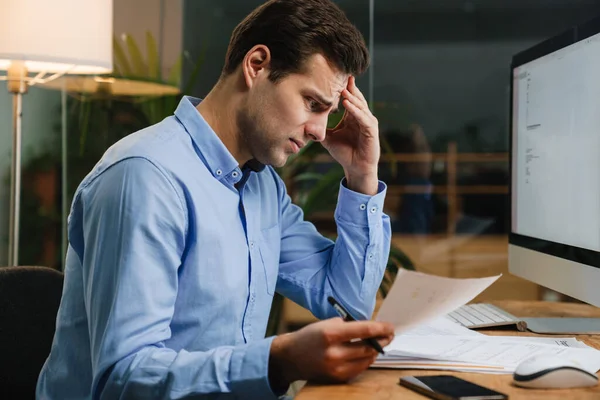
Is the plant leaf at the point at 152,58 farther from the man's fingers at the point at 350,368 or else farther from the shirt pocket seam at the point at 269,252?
the man's fingers at the point at 350,368

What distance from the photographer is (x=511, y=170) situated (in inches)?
67.7

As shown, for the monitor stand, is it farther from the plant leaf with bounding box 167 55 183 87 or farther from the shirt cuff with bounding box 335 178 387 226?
the plant leaf with bounding box 167 55 183 87

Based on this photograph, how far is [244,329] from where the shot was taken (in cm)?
123

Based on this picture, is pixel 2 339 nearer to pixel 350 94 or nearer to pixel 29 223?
pixel 350 94

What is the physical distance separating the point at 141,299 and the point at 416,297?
35 cm

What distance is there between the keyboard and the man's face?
46 centimetres

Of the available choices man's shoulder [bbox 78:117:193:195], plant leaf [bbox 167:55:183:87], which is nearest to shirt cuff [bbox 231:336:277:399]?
man's shoulder [bbox 78:117:193:195]

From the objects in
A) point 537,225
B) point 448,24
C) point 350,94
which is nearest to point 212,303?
point 350,94

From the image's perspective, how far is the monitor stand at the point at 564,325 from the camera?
1387mm

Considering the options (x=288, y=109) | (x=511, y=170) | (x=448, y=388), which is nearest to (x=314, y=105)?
(x=288, y=109)

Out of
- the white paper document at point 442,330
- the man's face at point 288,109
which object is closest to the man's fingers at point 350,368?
the white paper document at point 442,330

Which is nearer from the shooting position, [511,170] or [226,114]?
[226,114]

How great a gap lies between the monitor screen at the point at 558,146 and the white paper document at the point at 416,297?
47cm

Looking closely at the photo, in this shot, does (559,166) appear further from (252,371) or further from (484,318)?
(252,371)
